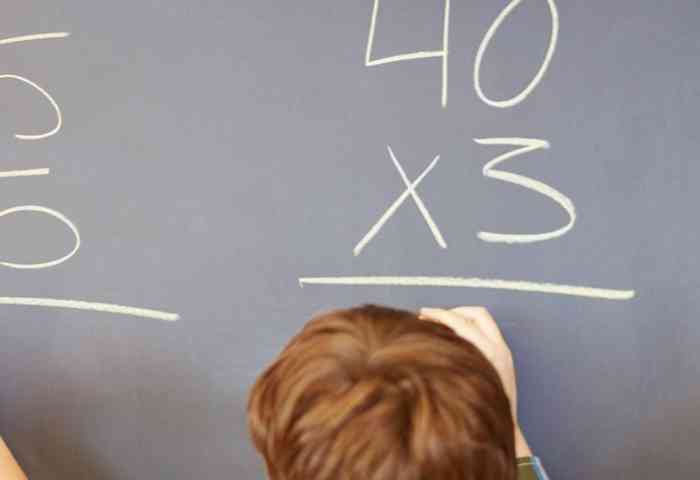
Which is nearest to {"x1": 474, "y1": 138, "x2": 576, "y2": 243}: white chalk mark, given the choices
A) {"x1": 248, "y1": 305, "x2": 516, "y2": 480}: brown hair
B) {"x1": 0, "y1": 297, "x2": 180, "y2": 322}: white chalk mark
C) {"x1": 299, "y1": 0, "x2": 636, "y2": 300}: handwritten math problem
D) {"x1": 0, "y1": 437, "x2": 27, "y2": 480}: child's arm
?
{"x1": 299, "y1": 0, "x2": 636, "y2": 300}: handwritten math problem

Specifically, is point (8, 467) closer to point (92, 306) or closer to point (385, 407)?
point (92, 306)

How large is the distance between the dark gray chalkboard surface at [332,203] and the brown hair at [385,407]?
0.23m

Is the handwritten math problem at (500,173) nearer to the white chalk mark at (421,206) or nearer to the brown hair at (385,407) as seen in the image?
the white chalk mark at (421,206)

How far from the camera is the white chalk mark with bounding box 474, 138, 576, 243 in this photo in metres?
0.59

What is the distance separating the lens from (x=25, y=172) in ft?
2.33

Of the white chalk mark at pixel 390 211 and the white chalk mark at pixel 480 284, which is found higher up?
the white chalk mark at pixel 390 211

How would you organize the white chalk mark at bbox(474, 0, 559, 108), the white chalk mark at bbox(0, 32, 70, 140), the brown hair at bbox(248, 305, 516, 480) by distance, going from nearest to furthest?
the brown hair at bbox(248, 305, 516, 480) → the white chalk mark at bbox(474, 0, 559, 108) → the white chalk mark at bbox(0, 32, 70, 140)

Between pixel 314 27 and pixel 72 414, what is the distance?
0.51 m

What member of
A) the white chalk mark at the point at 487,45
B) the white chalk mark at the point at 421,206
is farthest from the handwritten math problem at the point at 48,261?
the white chalk mark at the point at 487,45

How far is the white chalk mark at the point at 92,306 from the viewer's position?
0.71 meters

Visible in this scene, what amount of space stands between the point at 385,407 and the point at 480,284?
280 mm

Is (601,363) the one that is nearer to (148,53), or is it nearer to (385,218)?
(385,218)

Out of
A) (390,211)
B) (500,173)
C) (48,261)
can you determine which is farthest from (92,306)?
(500,173)

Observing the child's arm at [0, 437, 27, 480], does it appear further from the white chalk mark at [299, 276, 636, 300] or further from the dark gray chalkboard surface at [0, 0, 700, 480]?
the white chalk mark at [299, 276, 636, 300]
